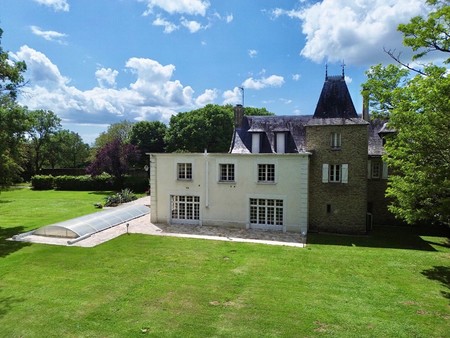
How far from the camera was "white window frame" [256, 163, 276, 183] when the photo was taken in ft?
71.9

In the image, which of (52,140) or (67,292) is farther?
(52,140)

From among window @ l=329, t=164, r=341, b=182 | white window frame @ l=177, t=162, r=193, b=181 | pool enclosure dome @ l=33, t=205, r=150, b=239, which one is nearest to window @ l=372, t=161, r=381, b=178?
window @ l=329, t=164, r=341, b=182

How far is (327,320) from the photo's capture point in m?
9.84

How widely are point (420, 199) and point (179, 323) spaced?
488 inches

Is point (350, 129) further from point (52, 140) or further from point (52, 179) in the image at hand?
point (52, 140)

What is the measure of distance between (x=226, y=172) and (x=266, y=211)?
387cm

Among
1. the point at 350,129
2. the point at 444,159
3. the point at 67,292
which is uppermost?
the point at 350,129

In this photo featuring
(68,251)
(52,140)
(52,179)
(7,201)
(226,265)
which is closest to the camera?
(226,265)

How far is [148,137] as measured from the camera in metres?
53.4

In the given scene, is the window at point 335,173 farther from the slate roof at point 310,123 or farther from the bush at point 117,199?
the bush at point 117,199

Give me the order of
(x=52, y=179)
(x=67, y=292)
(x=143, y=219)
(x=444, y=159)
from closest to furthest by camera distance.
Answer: (x=67, y=292)
(x=444, y=159)
(x=143, y=219)
(x=52, y=179)

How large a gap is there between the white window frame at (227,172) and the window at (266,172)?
5.94 feet

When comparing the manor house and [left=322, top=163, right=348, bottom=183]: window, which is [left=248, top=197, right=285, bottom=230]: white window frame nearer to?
the manor house

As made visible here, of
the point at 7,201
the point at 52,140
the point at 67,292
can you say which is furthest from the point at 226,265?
the point at 52,140
